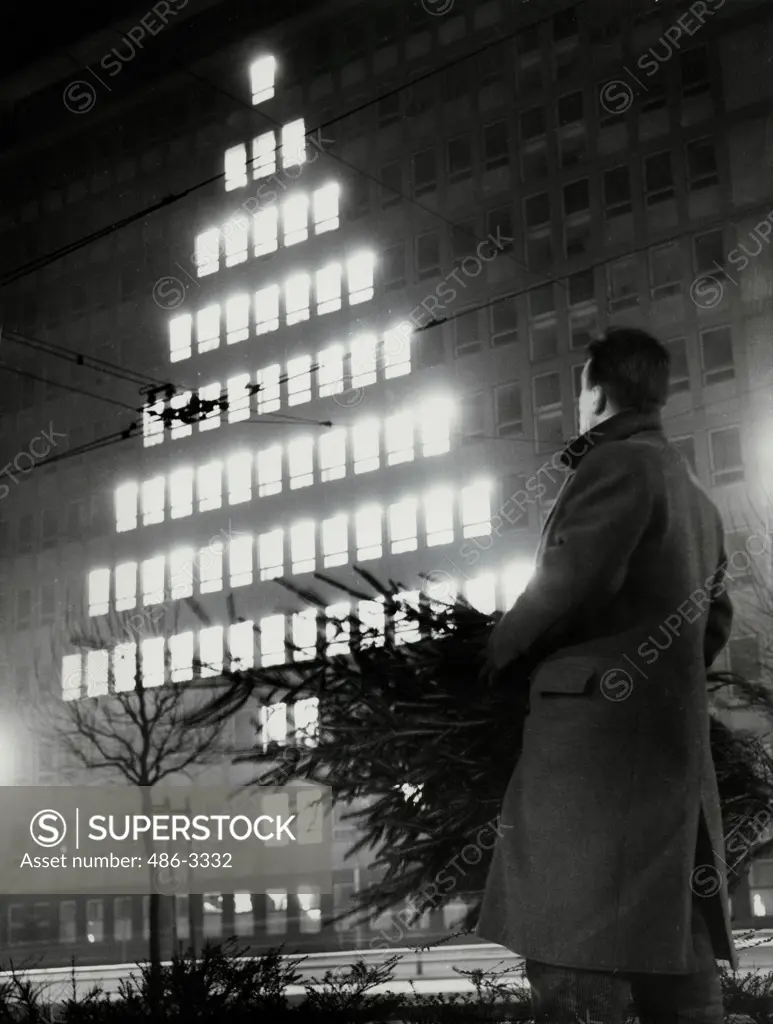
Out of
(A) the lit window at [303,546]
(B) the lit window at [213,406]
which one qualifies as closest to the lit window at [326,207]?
(B) the lit window at [213,406]

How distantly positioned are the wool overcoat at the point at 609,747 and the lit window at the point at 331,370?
2.89 metres

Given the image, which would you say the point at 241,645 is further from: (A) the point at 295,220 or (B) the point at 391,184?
(B) the point at 391,184

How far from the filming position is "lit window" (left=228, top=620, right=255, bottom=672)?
4.52m

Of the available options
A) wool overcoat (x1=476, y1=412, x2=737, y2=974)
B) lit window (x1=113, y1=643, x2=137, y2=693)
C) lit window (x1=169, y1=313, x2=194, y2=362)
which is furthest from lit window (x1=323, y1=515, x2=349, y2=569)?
wool overcoat (x1=476, y1=412, x2=737, y2=974)

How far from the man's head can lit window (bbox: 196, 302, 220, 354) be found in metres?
3.21

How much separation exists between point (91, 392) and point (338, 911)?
2400 millimetres

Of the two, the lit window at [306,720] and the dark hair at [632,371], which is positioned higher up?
the dark hair at [632,371]

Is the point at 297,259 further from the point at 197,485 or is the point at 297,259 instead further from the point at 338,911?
the point at 338,911

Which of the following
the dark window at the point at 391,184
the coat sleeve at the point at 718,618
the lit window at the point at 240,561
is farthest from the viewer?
the dark window at the point at 391,184

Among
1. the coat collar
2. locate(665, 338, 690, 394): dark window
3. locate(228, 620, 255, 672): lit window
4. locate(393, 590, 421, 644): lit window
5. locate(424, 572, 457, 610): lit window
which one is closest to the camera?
the coat collar

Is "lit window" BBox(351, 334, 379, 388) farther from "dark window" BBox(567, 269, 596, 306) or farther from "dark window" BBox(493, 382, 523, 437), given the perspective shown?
"dark window" BBox(567, 269, 596, 306)

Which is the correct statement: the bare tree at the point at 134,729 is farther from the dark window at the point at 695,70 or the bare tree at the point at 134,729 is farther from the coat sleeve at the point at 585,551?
the coat sleeve at the point at 585,551

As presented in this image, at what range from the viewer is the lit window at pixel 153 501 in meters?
5.27

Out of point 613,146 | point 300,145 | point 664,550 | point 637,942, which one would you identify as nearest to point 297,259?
point 300,145
